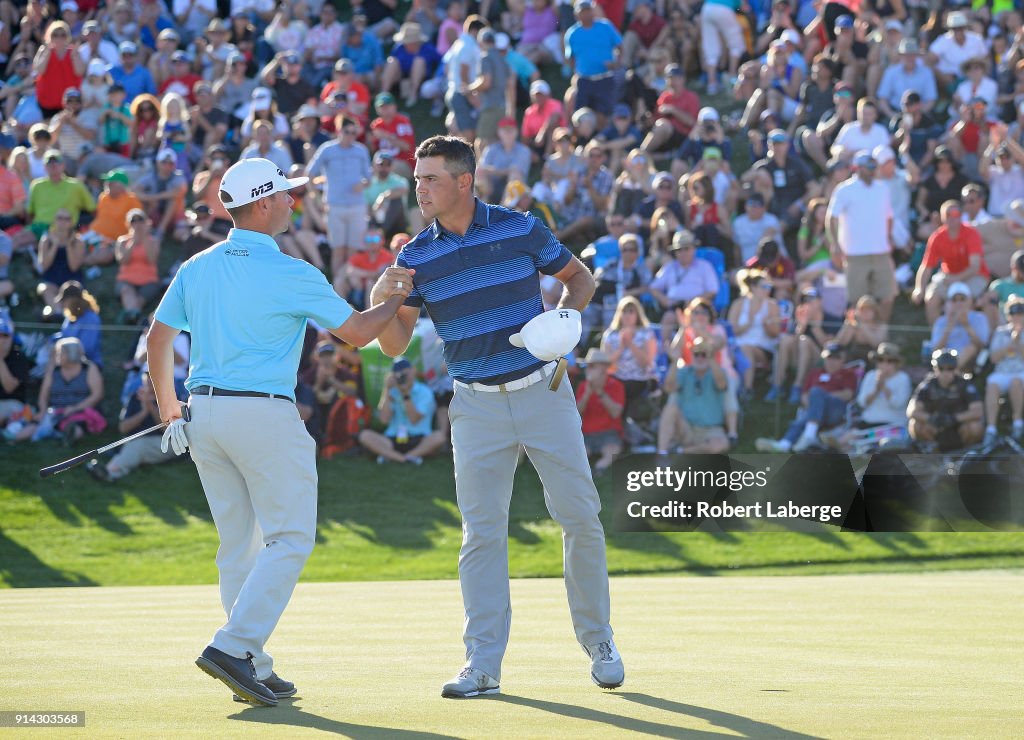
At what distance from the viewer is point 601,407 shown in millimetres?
16250

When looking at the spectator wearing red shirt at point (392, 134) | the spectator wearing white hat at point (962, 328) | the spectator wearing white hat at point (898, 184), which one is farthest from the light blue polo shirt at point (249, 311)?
the spectator wearing red shirt at point (392, 134)

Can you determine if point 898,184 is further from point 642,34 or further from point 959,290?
point 642,34

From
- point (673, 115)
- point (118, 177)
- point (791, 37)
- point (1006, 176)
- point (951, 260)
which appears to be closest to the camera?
point (951, 260)

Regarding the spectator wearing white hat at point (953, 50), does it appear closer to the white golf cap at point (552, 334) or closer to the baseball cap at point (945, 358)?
the baseball cap at point (945, 358)

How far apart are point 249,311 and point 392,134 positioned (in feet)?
50.2

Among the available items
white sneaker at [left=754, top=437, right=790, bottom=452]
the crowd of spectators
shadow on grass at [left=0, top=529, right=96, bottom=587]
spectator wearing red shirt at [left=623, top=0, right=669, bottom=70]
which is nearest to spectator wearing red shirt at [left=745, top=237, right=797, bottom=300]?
the crowd of spectators

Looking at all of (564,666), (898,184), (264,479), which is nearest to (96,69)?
(898,184)

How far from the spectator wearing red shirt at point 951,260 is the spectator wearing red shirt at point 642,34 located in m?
6.47

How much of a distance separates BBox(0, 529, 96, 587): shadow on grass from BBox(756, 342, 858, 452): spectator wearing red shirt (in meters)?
6.50

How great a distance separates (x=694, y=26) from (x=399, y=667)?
17.1 m

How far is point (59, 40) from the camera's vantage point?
23094mm

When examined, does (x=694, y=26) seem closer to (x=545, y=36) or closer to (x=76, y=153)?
(x=545, y=36)

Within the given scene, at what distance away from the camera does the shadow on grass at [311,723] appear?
540cm

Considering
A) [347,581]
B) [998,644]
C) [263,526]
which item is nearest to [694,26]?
[347,581]
